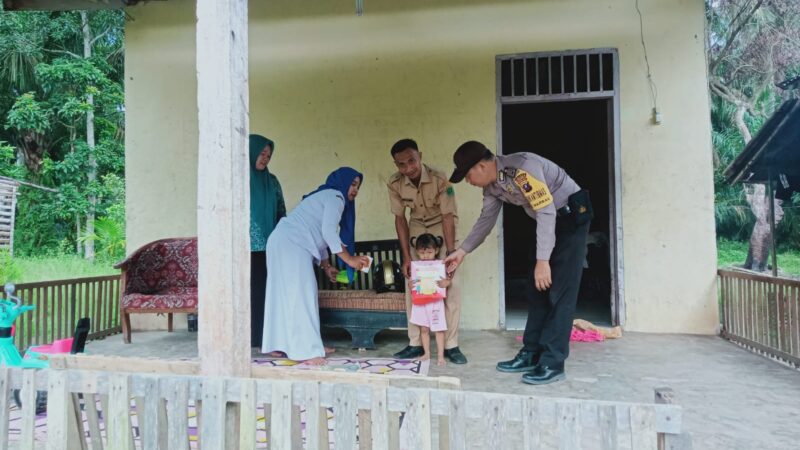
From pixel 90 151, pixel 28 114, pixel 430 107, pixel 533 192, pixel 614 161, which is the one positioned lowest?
pixel 533 192

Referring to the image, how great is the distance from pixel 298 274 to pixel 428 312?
3.37 ft

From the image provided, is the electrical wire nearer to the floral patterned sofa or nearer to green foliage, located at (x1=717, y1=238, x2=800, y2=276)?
the floral patterned sofa

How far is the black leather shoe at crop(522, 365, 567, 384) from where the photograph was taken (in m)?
3.03

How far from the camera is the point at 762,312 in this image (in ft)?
12.3

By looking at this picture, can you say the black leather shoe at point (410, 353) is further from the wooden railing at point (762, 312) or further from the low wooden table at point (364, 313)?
the wooden railing at point (762, 312)

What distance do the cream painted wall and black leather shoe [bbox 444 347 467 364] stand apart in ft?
4.14

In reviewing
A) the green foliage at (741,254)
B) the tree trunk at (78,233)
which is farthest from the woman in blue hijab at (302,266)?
the green foliage at (741,254)

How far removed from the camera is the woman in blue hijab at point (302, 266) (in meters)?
3.45

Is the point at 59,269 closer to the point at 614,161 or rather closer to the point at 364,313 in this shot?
the point at 364,313

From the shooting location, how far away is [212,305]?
1841 mm

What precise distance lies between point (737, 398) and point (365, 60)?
4.45 meters

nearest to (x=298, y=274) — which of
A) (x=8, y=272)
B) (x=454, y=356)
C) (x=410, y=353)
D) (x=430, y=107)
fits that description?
(x=410, y=353)

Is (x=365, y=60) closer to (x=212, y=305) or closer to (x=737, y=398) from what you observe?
(x=212, y=305)

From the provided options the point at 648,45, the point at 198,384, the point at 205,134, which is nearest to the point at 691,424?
the point at 198,384
